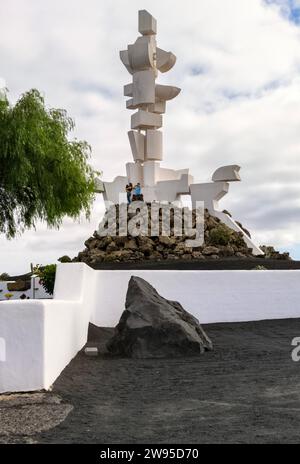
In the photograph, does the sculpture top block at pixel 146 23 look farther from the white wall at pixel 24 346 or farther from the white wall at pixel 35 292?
the white wall at pixel 24 346

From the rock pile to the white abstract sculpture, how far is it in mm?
1326

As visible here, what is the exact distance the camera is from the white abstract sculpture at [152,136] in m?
25.6

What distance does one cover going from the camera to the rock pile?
23.2 metres

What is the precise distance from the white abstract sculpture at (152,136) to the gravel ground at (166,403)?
1702 centimetres

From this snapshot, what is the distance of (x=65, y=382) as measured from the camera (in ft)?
23.1

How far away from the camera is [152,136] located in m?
26.0

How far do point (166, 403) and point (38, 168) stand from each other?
39.0ft

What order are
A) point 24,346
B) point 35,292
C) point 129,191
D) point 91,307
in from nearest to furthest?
point 24,346 → point 91,307 → point 35,292 → point 129,191

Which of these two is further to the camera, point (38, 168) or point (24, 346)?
point (38, 168)

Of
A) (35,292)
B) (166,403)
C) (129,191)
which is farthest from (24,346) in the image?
(129,191)

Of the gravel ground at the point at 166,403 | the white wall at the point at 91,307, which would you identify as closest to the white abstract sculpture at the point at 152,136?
the white wall at the point at 91,307

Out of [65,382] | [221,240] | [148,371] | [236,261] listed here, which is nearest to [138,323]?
[148,371]

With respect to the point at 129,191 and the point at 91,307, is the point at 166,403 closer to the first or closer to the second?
the point at 91,307

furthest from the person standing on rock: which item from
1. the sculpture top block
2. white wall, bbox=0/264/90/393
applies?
white wall, bbox=0/264/90/393
